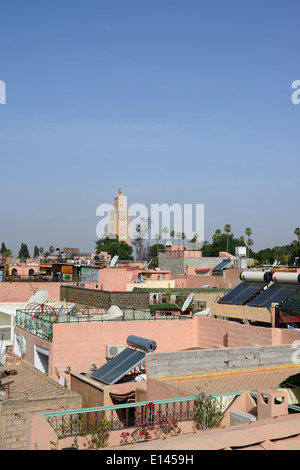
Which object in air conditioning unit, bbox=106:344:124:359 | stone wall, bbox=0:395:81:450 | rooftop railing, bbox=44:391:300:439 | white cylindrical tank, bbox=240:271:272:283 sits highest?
white cylindrical tank, bbox=240:271:272:283

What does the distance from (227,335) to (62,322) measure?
273 inches

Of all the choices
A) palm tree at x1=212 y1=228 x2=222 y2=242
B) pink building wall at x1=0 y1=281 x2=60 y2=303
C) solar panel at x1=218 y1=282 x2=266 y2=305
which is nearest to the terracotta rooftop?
solar panel at x1=218 y1=282 x2=266 y2=305

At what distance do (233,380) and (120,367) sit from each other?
3.92m

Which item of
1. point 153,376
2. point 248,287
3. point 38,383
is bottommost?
point 38,383

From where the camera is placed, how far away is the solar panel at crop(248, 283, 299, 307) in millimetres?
21406

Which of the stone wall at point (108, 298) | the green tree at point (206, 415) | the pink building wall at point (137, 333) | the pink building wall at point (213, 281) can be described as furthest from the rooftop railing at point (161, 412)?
the pink building wall at point (213, 281)

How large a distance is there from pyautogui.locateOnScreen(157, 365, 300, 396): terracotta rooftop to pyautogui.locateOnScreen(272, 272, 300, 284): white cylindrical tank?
639 centimetres

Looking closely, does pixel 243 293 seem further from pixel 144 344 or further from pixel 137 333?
pixel 144 344

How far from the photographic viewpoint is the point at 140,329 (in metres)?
22.0

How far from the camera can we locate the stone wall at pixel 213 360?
14172 mm

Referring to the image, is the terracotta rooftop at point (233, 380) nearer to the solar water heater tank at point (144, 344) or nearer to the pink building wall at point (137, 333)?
the solar water heater tank at point (144, 344)

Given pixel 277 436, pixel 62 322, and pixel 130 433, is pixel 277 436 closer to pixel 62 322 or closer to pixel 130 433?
pixel 130 433

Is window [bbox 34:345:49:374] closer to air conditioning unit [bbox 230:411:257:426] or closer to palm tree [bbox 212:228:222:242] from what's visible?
air conditioning unit [bbox 230:411:257:426]

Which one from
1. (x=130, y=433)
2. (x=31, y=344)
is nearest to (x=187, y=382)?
(x=130, y=433)
